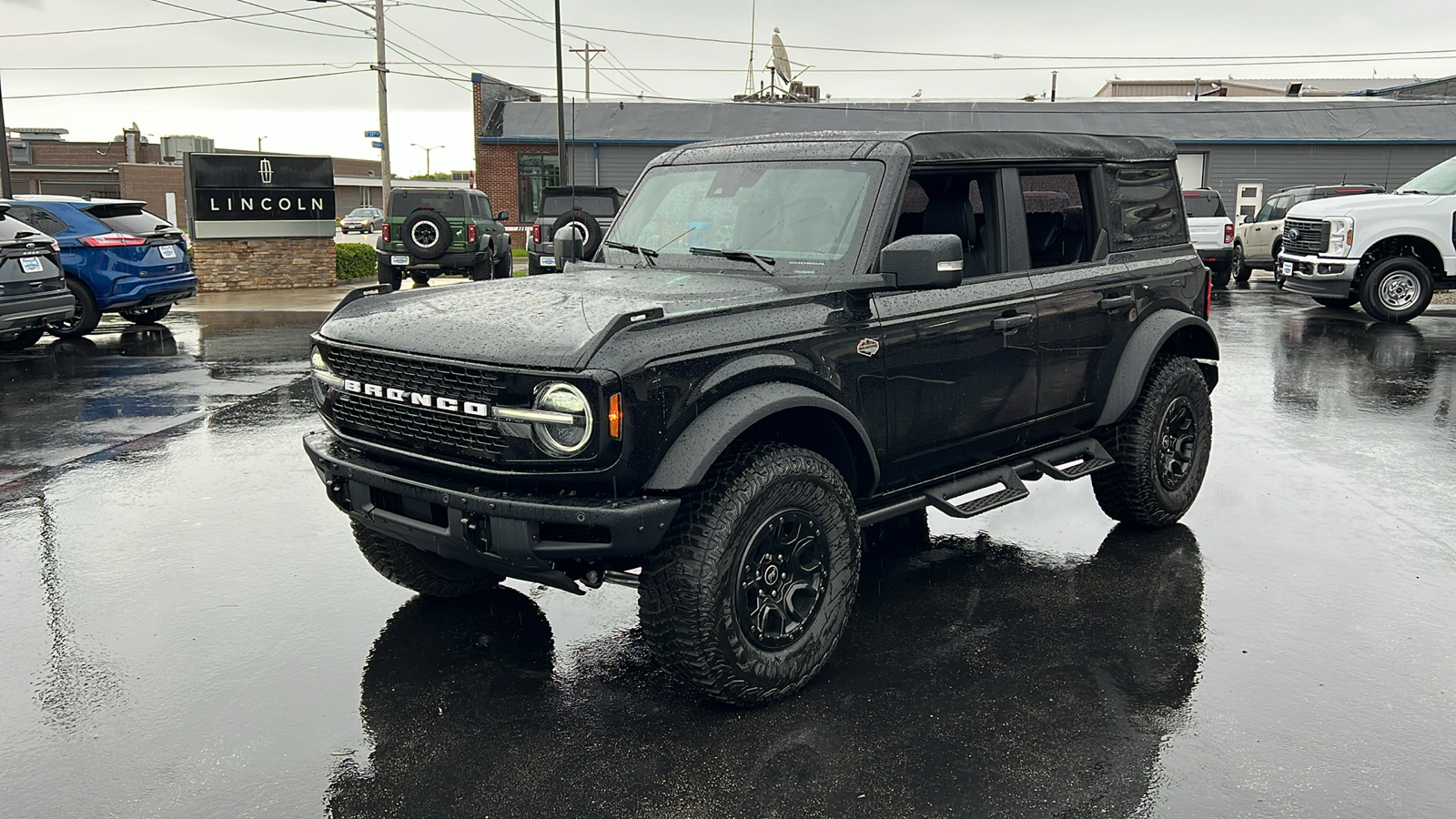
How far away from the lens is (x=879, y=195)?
4734 millimetres

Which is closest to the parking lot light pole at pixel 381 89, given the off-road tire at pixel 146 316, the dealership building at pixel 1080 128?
the dealership building at pixel 1080 128

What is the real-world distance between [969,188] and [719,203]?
44.0 inches

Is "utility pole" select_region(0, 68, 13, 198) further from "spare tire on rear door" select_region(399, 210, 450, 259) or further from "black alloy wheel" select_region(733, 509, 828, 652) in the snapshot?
"black alloy wheel" select_region(733, 509, 828, 652)

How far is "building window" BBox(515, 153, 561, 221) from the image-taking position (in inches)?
1566

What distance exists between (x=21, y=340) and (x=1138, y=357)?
12.8m

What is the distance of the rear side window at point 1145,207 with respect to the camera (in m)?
5.89

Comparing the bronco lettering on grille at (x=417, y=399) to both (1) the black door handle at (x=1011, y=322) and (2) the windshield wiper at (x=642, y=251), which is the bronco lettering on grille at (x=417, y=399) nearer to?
(2) the windshield wiper at (x=642, y=251)

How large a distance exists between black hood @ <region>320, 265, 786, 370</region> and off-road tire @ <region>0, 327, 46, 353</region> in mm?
10728

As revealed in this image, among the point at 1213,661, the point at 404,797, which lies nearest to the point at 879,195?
the point at 1213,661

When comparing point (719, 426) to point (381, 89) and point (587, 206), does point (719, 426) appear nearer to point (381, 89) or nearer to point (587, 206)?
point (587, 206)

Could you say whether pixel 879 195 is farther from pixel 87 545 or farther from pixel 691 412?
pixel 87 545

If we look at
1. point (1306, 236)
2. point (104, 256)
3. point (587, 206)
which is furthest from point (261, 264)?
point (1306, 236)

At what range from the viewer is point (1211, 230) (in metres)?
20.2

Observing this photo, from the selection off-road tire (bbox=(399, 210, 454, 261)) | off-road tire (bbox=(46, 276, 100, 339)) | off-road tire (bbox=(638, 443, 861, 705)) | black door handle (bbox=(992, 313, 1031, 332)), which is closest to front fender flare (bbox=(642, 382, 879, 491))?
off-road tire (bbox=(638, 443, 861, 705))
